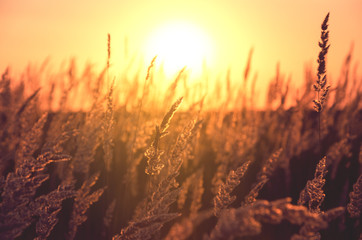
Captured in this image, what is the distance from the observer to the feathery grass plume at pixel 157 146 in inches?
37.2

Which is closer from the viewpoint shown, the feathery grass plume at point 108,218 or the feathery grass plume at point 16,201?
the feathery grass plume at point 16,201

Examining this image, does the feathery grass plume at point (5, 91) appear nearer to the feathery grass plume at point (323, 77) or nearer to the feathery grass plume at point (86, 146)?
the feathery grass plume at point (86, 146)

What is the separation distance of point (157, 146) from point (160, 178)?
0.56 metres

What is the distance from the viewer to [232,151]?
2324 mm

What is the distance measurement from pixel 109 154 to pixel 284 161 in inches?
56.5

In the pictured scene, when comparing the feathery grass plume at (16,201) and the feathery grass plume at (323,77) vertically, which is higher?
the feathery grass plume at (323,77)

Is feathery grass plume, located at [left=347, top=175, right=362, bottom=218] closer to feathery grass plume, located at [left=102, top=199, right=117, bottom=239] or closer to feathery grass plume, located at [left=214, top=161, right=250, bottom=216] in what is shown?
feathery grass plume, located at [left=214, top=161, right=250, bottom=216]

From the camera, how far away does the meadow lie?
801mm

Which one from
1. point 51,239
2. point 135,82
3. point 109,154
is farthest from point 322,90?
point 135,82

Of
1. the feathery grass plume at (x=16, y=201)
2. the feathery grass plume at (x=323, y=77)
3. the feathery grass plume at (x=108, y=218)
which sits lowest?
the feathery grass plume at (x=108, y=218)

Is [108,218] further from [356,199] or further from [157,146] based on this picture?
[356,199]

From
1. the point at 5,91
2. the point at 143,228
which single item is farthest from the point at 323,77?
the point at 5,91

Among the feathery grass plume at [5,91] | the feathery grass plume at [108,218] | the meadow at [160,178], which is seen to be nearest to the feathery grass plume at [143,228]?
the meadow at [160,178]

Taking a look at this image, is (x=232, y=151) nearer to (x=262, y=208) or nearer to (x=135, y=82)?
(x=135, y=82)
